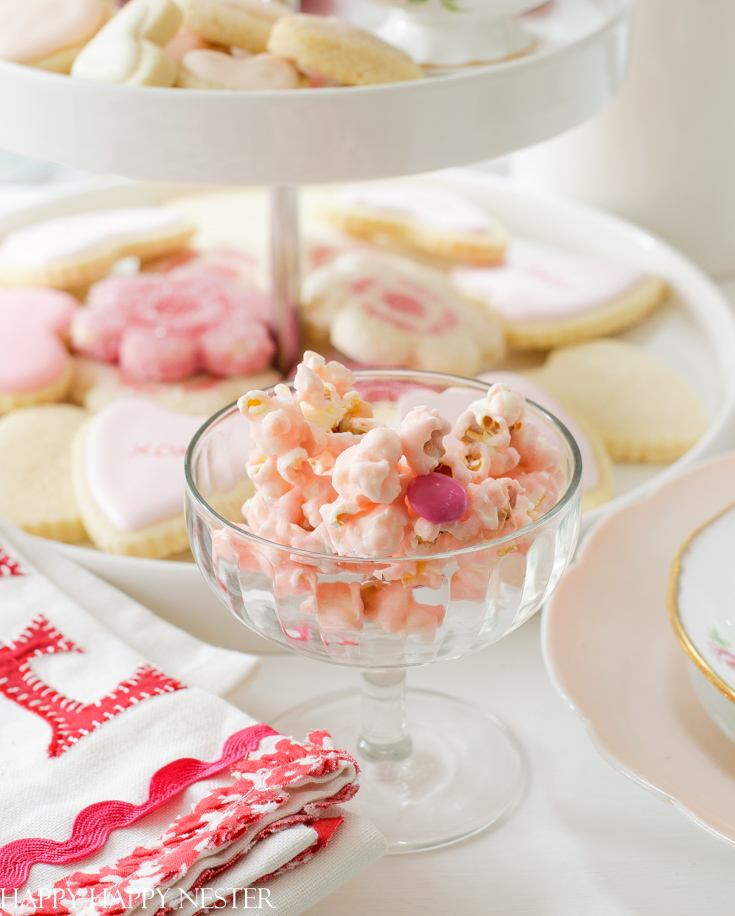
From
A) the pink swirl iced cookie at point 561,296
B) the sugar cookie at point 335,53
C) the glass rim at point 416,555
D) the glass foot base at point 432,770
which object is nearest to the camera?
the glass rim at point 416,555

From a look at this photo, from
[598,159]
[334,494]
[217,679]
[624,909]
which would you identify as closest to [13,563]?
[217,679]

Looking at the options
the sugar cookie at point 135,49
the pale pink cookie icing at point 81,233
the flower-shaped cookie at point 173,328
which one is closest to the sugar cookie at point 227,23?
the sugar cookie at point 135,49

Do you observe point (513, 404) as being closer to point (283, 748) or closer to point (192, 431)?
point (283, 748)

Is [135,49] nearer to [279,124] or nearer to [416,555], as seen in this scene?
[279,124]

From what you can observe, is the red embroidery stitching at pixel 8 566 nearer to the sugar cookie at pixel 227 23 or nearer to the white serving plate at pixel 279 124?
the white serving plate at pixel 279 124

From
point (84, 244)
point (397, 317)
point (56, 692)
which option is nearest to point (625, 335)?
point (397, 317)
